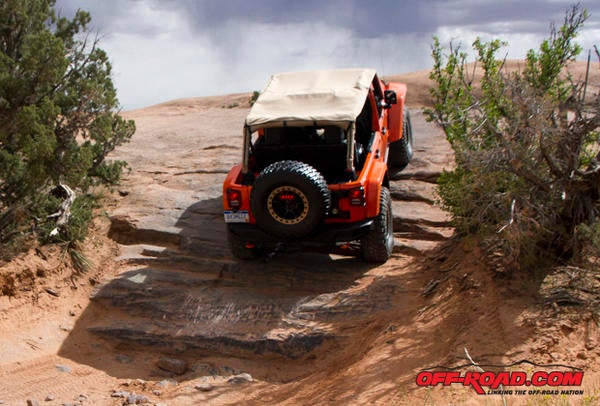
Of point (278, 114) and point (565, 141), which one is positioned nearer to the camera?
point (565, 141)

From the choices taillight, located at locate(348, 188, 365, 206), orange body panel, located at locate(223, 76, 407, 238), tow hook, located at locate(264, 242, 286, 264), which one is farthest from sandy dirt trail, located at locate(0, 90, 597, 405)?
taillight, located at locate(348, 188, 365, 206)

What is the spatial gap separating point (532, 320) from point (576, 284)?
1.87 ft

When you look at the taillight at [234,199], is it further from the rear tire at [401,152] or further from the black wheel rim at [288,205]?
the rear tire at [401,152]

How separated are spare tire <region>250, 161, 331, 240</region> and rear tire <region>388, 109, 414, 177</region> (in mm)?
3232

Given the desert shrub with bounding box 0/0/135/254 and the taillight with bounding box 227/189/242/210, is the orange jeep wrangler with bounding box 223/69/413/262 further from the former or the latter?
the desert shrub with bounding box 0/0/135/254

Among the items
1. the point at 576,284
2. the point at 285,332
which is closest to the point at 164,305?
the point at 285,332

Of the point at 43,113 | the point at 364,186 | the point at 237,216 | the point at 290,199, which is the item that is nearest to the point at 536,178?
the point at 364,186

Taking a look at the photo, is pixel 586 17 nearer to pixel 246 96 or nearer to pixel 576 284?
pixel 576 284

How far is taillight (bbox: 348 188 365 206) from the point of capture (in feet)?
22.0

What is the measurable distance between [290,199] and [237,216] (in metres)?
0.81

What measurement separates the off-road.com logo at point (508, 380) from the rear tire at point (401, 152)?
17.3 feet

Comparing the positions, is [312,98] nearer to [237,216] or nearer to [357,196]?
[357,196]

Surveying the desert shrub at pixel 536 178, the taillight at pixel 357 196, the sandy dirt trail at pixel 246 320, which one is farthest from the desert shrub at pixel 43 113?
the desert shrub at pixel 536 178

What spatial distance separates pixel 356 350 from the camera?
598 cm
